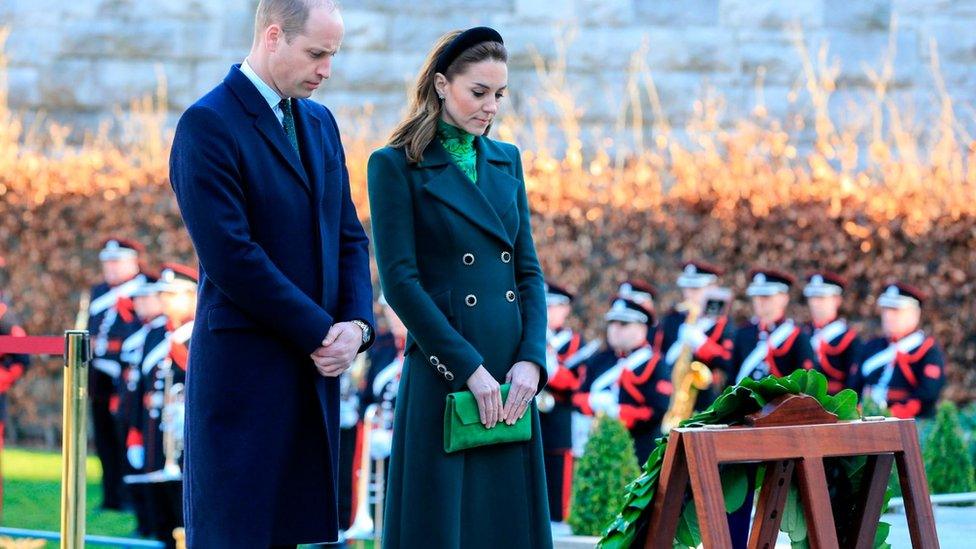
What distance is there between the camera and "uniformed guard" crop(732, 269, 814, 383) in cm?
953

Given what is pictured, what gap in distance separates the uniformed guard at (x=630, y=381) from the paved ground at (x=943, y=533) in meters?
1.97

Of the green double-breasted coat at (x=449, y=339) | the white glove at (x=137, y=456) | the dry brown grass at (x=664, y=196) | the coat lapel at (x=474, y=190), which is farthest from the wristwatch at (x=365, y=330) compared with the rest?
the dry brown grass at (x=664, y=196)

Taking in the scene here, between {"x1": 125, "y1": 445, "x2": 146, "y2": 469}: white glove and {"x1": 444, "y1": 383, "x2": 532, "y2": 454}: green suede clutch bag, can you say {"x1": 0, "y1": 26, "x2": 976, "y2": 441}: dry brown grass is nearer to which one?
{"x1": 125, "y1": 445, "x2": 146, "y2": 469}: white glove

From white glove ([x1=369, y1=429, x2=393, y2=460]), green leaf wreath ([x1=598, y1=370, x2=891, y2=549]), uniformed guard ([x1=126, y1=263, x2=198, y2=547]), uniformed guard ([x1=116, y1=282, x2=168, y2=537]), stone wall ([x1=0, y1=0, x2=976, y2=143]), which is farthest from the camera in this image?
stone wall ([x1=0, y1=0, x2=976, y2=143])

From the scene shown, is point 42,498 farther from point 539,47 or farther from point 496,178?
point 496,178

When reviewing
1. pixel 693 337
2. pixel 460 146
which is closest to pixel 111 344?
pixel 693 337

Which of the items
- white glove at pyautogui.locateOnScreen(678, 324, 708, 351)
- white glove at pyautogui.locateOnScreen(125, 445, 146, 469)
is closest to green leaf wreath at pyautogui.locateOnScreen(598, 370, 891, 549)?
white glove at pyautogui.locateOnScreen(678, 324, 708, 351)

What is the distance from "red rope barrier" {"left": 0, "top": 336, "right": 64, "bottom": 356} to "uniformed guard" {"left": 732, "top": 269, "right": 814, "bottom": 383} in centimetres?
559

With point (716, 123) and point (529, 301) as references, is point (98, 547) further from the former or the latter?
point (716, 123)

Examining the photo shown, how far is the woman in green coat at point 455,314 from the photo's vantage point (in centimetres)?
396

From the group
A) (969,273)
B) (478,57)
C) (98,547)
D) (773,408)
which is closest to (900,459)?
(773,408)

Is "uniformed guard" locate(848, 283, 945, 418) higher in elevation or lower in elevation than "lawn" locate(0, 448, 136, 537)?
higher

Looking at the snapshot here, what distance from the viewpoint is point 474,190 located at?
13.4ft

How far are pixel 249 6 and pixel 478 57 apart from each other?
1176 cm
